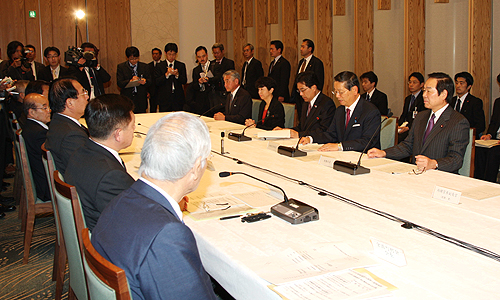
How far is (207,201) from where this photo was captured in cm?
220

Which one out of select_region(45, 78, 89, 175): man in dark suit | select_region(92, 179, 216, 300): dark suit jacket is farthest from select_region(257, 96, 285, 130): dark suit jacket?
select_region(92, 179, 216, 300): dark suit jacket

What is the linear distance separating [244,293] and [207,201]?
0.79m

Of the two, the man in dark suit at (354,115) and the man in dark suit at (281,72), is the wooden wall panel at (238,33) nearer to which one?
the man in dark suit at (281,72)

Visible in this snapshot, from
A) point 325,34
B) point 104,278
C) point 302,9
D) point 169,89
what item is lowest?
point 104,278

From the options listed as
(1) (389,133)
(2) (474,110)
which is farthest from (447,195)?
(2) (474,110)

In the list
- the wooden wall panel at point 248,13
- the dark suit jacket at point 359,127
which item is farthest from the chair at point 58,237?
the wooden wall panel at point 248,13

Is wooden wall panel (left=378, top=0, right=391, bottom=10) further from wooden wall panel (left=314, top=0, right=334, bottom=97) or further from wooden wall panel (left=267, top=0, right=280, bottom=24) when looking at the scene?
wooden wall panel (left=267, top=0, right=280, bottom=24)

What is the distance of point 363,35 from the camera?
21.7 ft

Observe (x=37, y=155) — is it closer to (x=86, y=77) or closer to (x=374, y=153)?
(x=374, y=153)

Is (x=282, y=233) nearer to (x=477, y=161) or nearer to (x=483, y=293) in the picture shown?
(x=483, y=293)

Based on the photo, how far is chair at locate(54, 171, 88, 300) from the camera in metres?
1.74

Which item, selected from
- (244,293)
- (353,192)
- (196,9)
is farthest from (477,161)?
(196,9)

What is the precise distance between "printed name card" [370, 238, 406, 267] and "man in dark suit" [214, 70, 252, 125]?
4.06 meters

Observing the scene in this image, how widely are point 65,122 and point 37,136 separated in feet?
1.41
